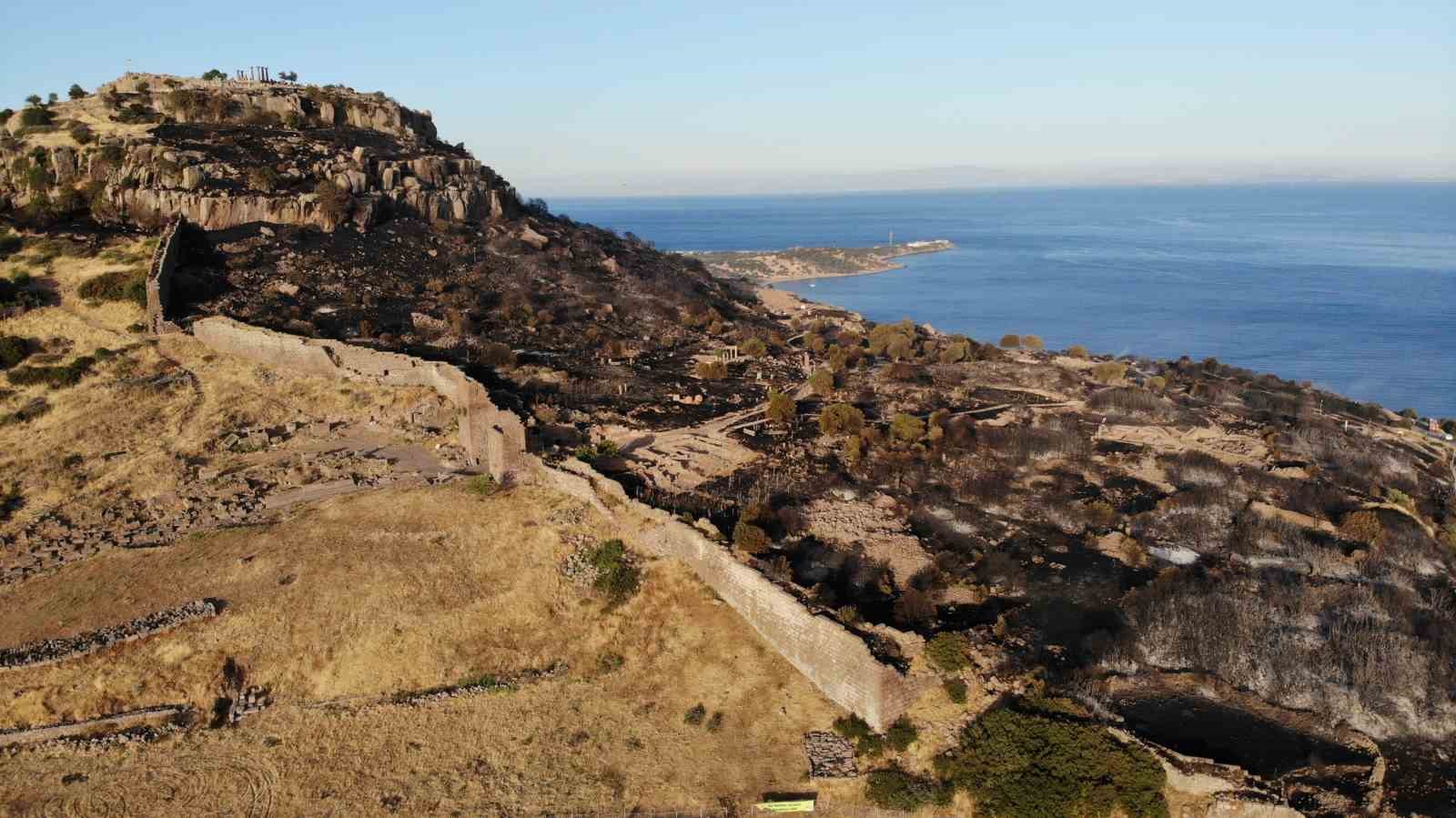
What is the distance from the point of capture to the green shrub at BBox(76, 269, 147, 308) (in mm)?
29969

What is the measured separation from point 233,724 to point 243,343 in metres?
16.7

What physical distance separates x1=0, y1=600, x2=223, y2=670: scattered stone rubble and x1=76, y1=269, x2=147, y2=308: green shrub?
1775 centimetres

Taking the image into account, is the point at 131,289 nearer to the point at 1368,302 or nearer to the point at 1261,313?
the point at 1261,313

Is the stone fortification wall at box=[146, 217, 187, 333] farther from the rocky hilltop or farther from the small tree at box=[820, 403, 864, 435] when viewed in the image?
the small tree at box=[820, 403, 864, 435]

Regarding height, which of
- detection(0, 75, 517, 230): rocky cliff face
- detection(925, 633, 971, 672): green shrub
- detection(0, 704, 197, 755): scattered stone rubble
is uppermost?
detection(0, 75, 517, 230): rocky cliff face

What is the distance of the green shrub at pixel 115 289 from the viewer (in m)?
30.0

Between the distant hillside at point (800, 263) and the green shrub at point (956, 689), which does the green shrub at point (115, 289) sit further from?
the distant hillside at point (800, 263)

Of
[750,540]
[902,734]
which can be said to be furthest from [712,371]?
[902,734]

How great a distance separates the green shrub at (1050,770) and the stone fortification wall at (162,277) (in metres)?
29.5

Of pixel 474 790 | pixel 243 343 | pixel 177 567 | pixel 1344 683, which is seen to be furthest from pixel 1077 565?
pixel 243 343

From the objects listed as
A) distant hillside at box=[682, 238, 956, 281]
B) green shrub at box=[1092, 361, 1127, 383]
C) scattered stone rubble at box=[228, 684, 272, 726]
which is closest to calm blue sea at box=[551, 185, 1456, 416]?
distant hillside at box=[682, 238, 956, 281]

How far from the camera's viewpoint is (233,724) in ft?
50.9

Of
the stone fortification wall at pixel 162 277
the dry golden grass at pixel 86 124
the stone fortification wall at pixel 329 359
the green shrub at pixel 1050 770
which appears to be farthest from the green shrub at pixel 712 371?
the dry golden grass at pixel 86 124

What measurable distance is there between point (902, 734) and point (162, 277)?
101 feet
